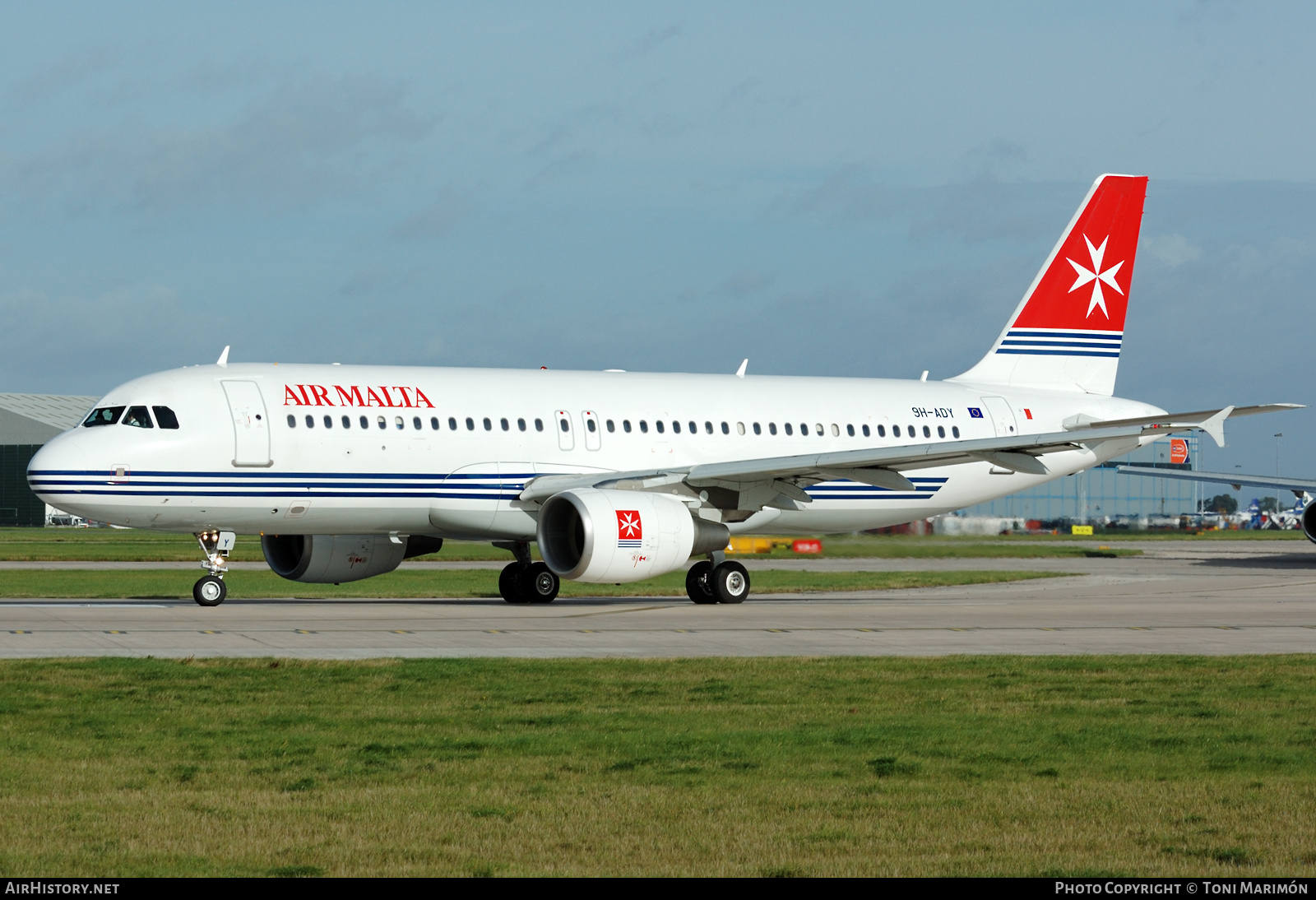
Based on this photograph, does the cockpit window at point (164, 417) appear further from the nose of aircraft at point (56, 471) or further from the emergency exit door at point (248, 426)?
the nose of aircraft at point (56, 471)

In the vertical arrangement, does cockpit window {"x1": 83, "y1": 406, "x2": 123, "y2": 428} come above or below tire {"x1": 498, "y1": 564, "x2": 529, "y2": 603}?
above

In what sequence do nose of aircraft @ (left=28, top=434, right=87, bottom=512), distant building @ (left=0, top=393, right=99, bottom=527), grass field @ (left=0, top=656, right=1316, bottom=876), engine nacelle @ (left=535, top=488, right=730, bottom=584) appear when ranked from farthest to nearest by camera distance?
distant building @ (left=0, top=393, right=99, bottom=527) < engine nacelle @ (left=535, top=488, right=730, bottom=584) < nose of aircraft @ (left=28, top=434, right=87, bottom=512) < grass field @ (left=0, top=656, right=1316, bottom=876)

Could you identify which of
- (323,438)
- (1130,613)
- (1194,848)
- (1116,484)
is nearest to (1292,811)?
(1194,848)

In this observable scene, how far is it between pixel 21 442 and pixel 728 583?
9765 cm

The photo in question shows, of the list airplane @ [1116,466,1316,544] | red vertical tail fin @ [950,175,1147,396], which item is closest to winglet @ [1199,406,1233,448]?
red vertical tail fin @ [950,175,1147,396]

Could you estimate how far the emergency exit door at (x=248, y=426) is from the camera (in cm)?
2612

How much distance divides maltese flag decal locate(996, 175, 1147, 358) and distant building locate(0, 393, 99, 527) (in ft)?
279

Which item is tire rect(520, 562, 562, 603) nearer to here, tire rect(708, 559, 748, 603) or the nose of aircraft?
tire rect(708, 559, 748, 603)

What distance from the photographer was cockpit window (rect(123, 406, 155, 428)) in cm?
2588

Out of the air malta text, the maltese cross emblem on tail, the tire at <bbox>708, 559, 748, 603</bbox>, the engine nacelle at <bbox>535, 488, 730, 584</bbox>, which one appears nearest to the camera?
the engine nacelle at <bbox>535, 488, 730, 584</bbox>

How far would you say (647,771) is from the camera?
10680 millimetres

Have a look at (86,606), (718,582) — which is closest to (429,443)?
(718,582)

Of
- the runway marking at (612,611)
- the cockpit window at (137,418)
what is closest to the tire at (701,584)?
the runway marking at (612,611)

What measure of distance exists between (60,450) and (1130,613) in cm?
1804
